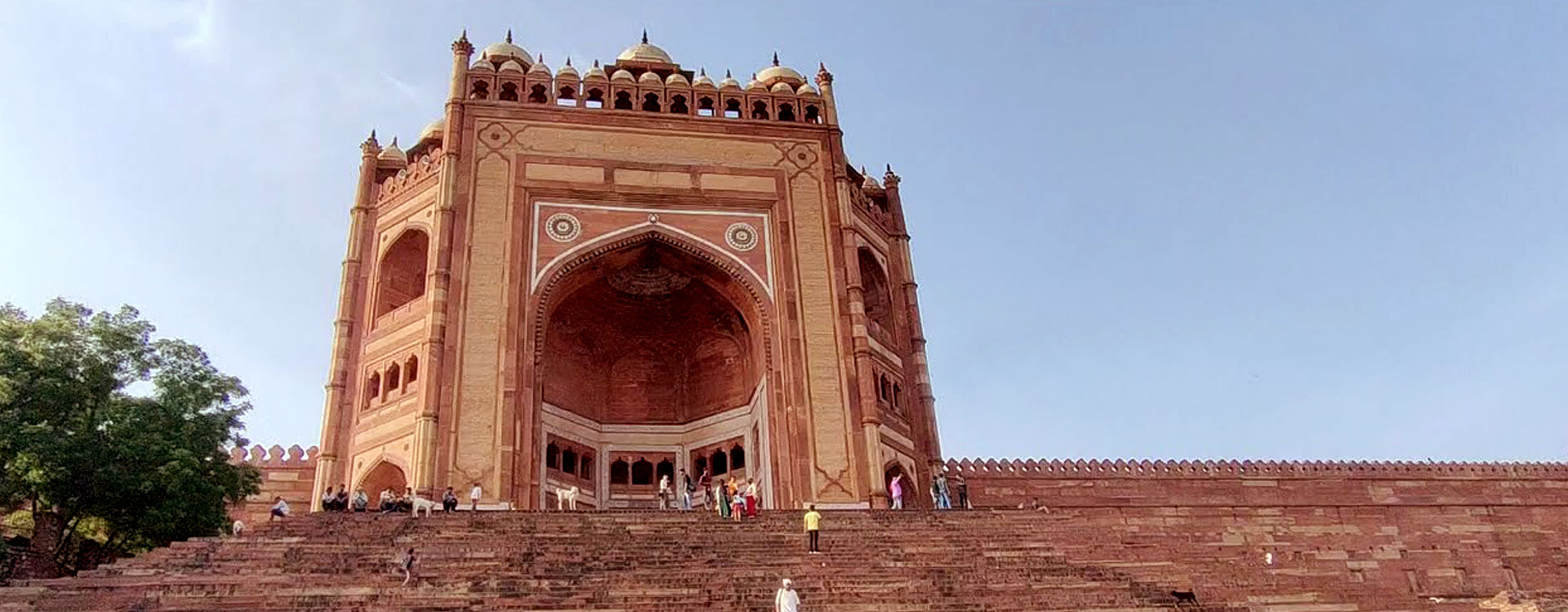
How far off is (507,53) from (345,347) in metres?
6.80

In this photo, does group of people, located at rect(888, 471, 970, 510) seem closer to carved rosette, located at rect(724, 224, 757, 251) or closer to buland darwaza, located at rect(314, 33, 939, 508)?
buland darwaza, located at rect(314, 33, 939, 508)

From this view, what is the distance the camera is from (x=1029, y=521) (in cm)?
1508

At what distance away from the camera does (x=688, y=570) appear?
38.7 ft

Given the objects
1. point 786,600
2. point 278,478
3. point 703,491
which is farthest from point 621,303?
point 786,600

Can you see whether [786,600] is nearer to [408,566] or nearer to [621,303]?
[408,566]

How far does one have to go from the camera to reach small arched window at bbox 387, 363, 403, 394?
66.5ft

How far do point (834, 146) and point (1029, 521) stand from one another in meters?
10.0

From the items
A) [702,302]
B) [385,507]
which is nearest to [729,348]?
[702,302]

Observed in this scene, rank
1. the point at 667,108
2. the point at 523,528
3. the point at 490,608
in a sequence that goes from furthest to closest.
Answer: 1. the point at 667,108
2. the point at 523,528
3. the point at 490,608

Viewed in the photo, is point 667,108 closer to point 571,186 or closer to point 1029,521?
point 571,186

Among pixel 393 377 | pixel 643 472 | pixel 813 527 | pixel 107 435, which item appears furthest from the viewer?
pixel 643 472

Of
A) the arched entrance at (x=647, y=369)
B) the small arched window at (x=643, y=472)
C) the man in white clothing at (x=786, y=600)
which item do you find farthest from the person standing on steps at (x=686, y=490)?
the man in white clothing at (x=786, y=600)

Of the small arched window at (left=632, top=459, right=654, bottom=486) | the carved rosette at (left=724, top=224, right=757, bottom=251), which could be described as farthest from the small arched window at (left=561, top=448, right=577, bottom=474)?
the carved rosette at (left=724, top=224, right=757, bottom=251)

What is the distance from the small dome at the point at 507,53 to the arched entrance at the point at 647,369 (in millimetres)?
5106
